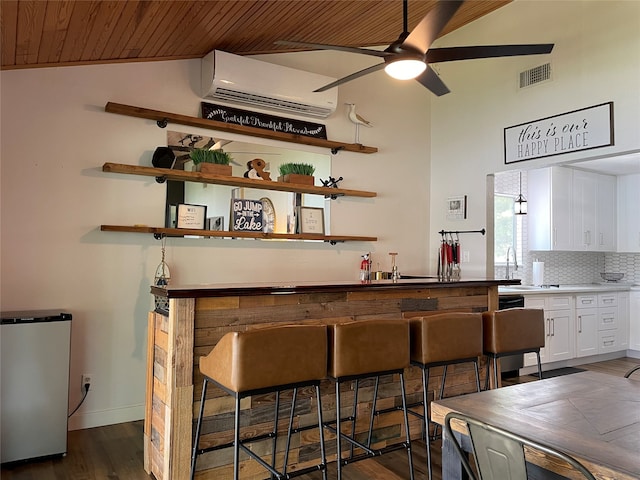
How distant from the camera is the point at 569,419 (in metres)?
1.53

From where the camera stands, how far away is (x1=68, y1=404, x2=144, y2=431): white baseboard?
3383 millimetres

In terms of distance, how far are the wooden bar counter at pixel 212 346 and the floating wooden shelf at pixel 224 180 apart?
1307 mm

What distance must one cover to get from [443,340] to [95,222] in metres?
2.60

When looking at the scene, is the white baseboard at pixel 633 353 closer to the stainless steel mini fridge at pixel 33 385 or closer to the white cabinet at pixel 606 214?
the white cabinet at pixel 606 214

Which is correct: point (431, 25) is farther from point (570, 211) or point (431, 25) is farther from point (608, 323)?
Answer: point (608, 323)

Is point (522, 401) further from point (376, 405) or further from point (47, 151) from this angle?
point (47, 151)

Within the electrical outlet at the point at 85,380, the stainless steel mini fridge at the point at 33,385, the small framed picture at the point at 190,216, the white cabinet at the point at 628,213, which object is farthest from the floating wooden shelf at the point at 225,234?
the white cabinet at the point at 628,213

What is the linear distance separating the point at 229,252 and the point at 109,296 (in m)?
1.01

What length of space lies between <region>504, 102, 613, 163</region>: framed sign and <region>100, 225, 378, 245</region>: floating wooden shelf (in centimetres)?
162

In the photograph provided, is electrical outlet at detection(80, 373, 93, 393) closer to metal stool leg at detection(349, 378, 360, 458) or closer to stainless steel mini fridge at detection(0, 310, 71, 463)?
stainless steel mini fridge at detection(0, 310, 71, 463)

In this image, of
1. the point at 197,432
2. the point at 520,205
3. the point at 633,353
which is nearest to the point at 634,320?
the point at 633,353

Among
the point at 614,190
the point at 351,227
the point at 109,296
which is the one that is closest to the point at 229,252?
the point at 109,296

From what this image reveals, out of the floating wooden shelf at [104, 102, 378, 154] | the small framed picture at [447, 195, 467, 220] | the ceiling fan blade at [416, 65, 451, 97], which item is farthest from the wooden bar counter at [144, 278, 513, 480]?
the small framed picture at [447, 195, 467, 220]

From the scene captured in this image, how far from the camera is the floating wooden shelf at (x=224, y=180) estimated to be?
3487 mm
